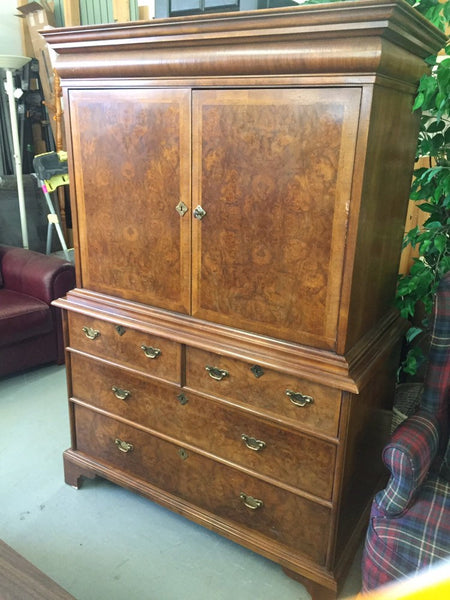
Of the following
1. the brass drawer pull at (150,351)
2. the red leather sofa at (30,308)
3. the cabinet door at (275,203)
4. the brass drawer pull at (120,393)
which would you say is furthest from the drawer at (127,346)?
the red leather sofa at (30,308)

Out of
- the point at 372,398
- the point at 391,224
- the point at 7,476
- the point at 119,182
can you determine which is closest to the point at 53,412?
the point at 7,476

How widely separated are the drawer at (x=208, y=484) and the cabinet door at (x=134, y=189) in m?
0.54

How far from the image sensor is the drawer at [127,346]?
170 cm

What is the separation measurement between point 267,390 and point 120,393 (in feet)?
2.04

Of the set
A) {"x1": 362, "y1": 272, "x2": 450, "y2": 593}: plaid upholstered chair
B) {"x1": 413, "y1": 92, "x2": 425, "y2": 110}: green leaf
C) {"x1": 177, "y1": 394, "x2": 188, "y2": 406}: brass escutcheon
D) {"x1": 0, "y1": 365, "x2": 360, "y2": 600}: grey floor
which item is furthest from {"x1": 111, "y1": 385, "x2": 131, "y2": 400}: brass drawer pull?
{"x1": 413, "y1": 92, "x2": 425, "y2": 110}: green leaf

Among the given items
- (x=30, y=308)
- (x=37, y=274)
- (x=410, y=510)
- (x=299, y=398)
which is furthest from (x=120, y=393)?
(x=37, y=274)

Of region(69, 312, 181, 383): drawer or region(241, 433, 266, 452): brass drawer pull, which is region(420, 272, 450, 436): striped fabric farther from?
region(69, 312, 181, 383): drawer

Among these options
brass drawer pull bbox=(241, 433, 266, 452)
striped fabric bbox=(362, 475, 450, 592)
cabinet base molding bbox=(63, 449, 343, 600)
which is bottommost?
cabinet base molding bbox=(63, 449, 343, 600)

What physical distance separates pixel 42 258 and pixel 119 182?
1.52 m

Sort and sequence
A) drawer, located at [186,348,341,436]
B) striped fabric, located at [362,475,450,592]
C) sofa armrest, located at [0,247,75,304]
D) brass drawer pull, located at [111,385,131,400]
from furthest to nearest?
sofa armrest, located at [0,247,75,304]
brass drawer pull, located at [111,385,131,400]
drawer, located at [186,348,341,436]
striped fabric, located at [362,475,450,592]

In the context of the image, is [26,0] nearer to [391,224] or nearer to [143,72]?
[143,72]

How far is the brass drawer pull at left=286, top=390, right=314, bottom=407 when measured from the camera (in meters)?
1.45

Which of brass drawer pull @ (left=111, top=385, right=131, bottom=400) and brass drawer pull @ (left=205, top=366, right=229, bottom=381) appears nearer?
brass drawer pull @ (left=205, top=366, right=229, bottom=381)

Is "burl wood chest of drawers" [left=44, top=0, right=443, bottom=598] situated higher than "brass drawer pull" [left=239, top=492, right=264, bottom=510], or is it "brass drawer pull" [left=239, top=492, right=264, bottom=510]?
"burl wood chest of drawers" [left=44, top=0, right=443, bottom=598]
